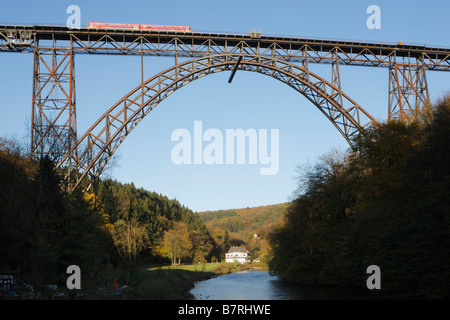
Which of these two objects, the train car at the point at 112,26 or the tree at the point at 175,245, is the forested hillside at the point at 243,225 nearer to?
the tree at the point at 175,245

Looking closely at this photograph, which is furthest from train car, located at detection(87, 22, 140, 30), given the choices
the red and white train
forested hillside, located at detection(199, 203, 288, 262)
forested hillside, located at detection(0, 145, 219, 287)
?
forested hillside, located at detection(199, 203, 288, 262)

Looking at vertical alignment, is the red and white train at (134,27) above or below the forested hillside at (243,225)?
above

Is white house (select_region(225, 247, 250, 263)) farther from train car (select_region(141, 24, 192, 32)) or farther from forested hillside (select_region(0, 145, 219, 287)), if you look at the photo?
train car (select_region(141, 24, 192, 32))

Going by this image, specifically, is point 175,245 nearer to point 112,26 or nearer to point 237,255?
point 112,26

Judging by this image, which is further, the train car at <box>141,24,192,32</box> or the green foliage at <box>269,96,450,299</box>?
the train car at <box>141,24,192,32</box>

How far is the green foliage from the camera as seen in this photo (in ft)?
60.4

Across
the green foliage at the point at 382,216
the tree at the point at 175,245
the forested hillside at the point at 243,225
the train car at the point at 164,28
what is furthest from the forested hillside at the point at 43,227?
the forested hillside at the point at 243,225

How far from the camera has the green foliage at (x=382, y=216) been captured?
18406 mm

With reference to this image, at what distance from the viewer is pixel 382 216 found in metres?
22.3


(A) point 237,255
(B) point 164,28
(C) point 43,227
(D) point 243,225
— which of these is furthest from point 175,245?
(D) point 243,225
